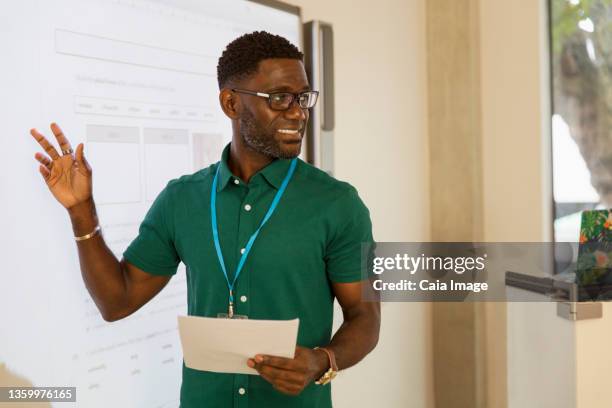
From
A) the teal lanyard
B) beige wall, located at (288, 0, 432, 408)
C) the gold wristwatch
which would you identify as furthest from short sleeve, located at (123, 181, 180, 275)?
beige wall, located at (288, 0, 432, 408)

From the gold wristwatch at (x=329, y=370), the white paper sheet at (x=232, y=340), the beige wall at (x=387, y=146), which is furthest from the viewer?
the beige wall at (x=387, y=146)

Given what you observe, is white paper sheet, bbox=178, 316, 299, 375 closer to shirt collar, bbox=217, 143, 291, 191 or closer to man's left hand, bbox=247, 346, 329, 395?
man's left hand, bbox=247, 346, 329, 395

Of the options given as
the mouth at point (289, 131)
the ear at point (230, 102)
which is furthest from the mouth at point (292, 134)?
the ear at point (230, 102)

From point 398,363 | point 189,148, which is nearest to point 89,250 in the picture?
point 189,148

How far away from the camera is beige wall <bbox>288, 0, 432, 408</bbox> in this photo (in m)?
2.91

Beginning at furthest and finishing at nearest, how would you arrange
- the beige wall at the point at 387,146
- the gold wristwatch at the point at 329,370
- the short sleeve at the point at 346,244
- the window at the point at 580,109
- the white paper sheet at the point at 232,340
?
the window at the point at 580,109
the beige wall at the point at 387,146
the short sleeve at the point at 346,244
the gold wristwatch at the point at 329,370
the white paper sheet at the point at 232,340

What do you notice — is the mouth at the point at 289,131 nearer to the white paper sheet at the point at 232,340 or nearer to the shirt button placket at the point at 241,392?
the white paper sheet at the point at 232,340

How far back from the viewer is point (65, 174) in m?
1.39

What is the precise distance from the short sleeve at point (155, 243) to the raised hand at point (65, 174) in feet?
0.62

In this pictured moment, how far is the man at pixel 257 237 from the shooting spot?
143 cm

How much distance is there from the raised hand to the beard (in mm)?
364

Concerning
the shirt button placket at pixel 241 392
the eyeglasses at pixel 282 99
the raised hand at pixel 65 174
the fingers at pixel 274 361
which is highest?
the eyeglasses at pixel 282 99

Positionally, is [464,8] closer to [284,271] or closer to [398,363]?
[398,363]

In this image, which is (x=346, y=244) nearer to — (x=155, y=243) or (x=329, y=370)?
(x=329, y=370)
